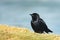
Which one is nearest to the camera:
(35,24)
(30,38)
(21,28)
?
(30,38)

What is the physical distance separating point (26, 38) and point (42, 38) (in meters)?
0.93

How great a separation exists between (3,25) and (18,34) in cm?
510

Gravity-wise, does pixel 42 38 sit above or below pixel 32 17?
below

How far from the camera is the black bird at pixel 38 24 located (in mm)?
18736

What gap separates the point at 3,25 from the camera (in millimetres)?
21797

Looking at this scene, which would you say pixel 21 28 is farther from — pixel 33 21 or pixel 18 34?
pixel 18 34

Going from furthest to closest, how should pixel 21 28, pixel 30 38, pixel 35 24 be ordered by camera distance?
pixel 21 28 → pixel 35 24 → pixel 30 38

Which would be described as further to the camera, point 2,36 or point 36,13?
point 36,13

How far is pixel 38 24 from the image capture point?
62.2 ft

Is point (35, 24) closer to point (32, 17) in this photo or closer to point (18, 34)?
point (32, 17)

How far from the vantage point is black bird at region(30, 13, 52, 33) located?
18.7 m

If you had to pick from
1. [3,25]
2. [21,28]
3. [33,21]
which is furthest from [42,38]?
[3,25]

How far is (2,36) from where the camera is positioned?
16.4 m

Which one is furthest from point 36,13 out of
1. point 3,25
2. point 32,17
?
point 3,25
